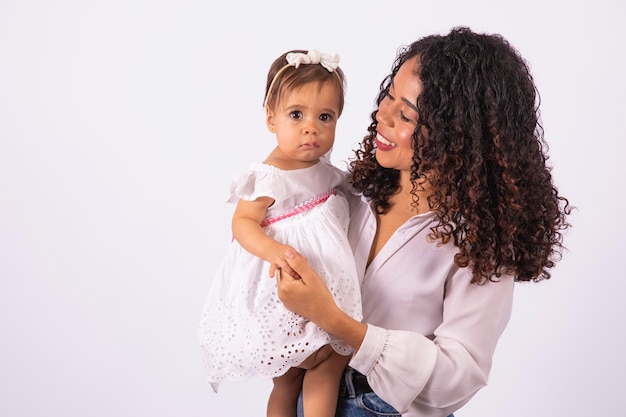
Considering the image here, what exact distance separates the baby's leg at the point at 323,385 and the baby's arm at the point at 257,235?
0.91 ft

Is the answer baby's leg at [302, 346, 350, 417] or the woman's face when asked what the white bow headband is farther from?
baby's leg at [302, 346, 350, 417]

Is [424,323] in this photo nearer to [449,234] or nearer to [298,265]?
[449,234]

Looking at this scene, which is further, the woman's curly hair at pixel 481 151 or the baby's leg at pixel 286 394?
the baby's leg at pixel 286 394

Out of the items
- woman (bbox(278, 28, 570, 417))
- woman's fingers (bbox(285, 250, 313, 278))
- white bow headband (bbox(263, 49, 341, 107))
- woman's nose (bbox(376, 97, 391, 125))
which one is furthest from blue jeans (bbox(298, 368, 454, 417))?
white bow headband (bbox(263, 49, 341, 107))

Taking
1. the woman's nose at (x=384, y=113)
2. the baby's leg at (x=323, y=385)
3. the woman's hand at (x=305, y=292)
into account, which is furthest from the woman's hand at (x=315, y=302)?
the woman's nose at (x=384, y=113)

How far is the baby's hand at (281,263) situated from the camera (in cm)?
200

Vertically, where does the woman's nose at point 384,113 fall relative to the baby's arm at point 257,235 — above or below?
above

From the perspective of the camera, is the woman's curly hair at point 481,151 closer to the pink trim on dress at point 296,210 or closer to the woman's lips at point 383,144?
the woman's lips at point 383,144

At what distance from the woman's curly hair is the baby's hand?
356 millimetres

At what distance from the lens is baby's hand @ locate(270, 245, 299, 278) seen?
1998 millimetres

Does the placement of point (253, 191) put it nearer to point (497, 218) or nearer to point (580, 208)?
point (497, 218)

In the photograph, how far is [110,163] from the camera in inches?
170

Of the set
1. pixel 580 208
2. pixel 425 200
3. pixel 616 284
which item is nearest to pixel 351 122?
pixel 580 208

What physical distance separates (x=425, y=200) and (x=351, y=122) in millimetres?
1746
